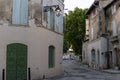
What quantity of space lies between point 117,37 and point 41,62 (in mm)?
16133

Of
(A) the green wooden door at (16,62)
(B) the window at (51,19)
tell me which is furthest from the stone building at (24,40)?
(B) the window at (51,19)

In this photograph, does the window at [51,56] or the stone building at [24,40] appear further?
the window at [51,56]

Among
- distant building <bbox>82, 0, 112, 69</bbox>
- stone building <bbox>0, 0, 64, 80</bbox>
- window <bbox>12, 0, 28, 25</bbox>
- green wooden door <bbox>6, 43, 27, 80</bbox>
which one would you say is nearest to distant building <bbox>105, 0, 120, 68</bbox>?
distant building <bbox>82, 0, 112, 69</bbox>

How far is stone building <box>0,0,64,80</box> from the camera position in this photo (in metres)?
Answer: 20.2

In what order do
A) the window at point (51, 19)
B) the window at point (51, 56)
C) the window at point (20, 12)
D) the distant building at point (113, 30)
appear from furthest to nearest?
the distant building at point (113, 30)
the window at point (51, 19)
the window at point (51, 56)
the window at point (20, 12)

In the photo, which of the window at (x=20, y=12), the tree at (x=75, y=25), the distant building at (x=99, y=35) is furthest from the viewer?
the tree at (x=75, y=25)

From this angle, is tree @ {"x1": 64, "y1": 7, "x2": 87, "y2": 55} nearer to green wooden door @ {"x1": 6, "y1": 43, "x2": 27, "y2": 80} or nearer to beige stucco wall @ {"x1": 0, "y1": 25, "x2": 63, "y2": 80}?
beige stucco wall @ {"x1": 0, "y1": 25, "x2": 63, "y2": 80}

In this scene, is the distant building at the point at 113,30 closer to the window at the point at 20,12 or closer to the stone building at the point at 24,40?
the stone building at the point at 24,40

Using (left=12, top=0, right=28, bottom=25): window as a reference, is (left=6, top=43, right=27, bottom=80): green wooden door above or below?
below

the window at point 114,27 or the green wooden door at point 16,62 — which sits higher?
the window at point 114,27

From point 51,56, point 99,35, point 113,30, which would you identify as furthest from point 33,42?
point 99,35

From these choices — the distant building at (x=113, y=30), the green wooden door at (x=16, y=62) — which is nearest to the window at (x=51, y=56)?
the green wooden door at (x=16, y=62)

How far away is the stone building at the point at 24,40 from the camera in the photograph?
20.2 metres

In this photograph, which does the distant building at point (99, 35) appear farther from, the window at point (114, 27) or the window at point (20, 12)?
the window at point (20, 12)
